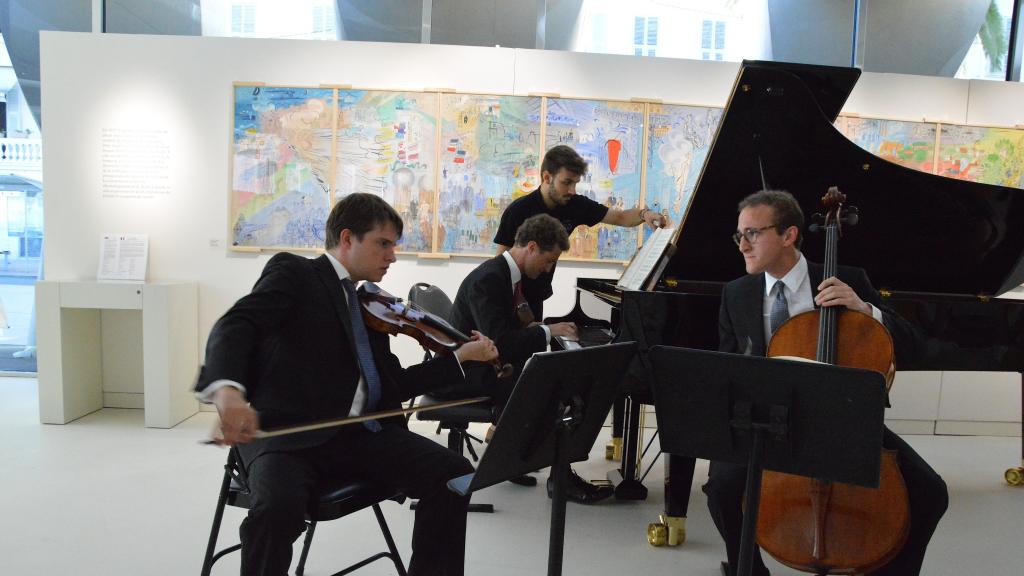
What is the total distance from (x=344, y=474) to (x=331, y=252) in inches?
25.1

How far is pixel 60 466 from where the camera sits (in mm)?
3580

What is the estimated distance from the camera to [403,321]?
2275 mm

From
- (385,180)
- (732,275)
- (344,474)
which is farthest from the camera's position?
(385,180)

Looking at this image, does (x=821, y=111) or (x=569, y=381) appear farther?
(x=821, y=111)

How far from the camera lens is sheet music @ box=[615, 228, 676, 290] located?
10.2 feet

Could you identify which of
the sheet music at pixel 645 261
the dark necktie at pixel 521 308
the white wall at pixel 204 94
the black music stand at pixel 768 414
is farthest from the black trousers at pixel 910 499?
the white wall at pixel 204 94

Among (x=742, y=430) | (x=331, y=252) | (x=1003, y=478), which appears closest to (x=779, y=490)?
(x=742, y=430)

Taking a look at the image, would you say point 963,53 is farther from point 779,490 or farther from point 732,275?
point 779,490

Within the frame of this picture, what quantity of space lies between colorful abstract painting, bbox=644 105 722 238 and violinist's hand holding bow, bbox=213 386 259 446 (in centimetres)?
367

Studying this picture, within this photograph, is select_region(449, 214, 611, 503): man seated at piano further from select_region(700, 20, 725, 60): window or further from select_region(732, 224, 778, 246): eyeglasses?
select_region(700, 20, 725, 60): window

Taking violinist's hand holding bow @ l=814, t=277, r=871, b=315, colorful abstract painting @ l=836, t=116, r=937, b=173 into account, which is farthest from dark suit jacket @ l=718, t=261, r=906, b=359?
colorful abstract painting @ l=836, t=116, r=937, b=173

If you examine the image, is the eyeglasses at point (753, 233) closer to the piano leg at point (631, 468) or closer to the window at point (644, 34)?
the piano leg at point (631, 468)

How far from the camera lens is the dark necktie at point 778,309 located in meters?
2.45

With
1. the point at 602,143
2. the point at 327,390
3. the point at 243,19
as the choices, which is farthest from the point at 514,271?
the point at 243,19
